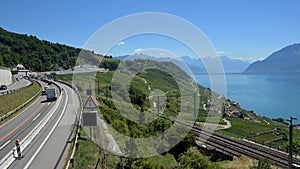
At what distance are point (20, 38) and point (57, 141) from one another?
167750mm

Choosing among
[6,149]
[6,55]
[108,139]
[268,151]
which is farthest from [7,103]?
[6,55]

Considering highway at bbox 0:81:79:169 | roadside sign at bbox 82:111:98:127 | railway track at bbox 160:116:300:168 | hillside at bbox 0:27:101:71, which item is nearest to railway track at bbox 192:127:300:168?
railway track at bbox 160:116:300:168

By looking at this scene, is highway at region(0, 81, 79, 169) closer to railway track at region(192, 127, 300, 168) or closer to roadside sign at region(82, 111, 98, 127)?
roadside sign at region(82, 111, 98, 127)

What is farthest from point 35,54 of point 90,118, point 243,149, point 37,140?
point 90,118

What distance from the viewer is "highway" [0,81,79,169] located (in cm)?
1083

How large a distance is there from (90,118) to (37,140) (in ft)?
18.0

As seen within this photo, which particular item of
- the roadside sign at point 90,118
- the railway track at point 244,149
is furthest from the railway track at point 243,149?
the roadside sign at point 90,118

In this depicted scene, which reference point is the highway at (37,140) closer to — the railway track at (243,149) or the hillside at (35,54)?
the railway track at (243,149)

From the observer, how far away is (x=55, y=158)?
11141 millimetres

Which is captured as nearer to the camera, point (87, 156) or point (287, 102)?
point (87, 156)

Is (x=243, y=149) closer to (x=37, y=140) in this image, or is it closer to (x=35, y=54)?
(x=37, y=140)

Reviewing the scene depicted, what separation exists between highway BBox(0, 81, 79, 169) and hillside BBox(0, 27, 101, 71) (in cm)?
9248

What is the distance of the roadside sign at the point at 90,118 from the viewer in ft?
33.8

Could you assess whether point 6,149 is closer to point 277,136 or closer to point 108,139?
point 108,139
